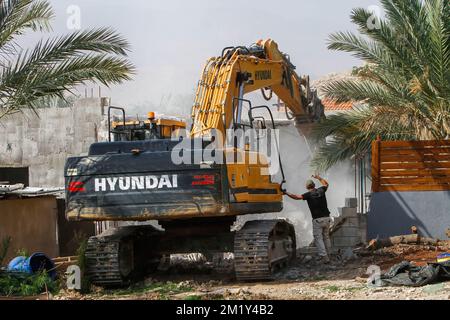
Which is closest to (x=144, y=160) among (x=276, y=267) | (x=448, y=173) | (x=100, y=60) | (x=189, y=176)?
(x=189, y=176)

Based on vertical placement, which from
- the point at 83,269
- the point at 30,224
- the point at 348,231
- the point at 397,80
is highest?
the point at 397,80

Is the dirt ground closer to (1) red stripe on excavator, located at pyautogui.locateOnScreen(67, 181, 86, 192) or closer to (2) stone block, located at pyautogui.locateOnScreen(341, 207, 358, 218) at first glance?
(2) stone block, located at pyautogui.locateOnScreen(341, 207, 358, 218)

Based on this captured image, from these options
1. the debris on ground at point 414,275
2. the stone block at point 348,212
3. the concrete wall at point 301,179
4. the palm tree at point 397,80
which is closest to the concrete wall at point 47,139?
the concrete wall at point 301,179

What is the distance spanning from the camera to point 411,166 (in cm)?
1791

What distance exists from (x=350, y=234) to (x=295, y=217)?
264 inches

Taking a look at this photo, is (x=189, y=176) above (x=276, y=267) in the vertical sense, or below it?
above

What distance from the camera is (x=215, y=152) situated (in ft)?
43.2

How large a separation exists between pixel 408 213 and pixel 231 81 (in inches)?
220

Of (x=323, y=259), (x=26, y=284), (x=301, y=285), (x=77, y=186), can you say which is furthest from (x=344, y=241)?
(x=26, y=284)

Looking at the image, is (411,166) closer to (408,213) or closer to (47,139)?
(408,213)

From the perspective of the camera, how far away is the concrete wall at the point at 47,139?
78.2ft

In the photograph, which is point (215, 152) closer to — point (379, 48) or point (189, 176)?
point (189, 176)

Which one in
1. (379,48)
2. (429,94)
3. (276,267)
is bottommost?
(276,267)
